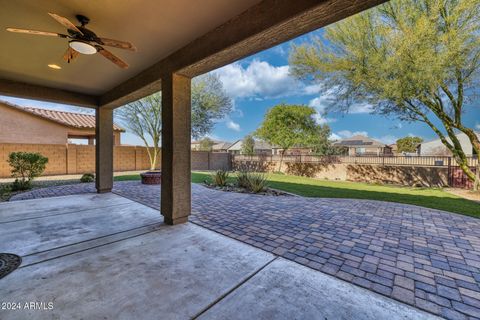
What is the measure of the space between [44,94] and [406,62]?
1026cm

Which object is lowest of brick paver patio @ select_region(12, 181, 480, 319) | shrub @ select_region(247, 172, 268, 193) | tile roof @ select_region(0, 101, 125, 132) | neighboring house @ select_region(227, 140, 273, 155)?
brick paver patio @ select_region(12, 181, 480, 319)

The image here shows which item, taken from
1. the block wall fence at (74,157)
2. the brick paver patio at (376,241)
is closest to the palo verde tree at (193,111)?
the block wall fence at (74,157)

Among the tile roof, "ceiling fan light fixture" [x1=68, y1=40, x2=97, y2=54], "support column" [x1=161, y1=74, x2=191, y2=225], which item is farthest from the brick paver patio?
the tile roof

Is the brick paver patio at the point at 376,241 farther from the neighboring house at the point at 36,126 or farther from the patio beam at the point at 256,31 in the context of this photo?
the neighboring house at the point at 36,126

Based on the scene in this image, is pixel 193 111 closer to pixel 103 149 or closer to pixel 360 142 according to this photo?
pixel 103 149

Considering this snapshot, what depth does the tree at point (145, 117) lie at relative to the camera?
11.5 metres

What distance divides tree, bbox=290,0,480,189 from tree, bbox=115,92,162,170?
737 cm

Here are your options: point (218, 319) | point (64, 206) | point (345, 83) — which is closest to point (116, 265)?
point (218, 319)

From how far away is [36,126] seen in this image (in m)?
11.9

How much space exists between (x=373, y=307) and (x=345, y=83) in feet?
28.4

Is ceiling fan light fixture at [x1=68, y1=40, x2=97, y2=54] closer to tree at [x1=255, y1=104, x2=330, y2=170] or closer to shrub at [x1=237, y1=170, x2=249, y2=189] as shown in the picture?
shrub at [x1=237, y1=170, x2=249, y2=189]

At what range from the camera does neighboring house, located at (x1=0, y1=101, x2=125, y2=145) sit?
35.7 feet

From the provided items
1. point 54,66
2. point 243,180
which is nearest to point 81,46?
point 54,66

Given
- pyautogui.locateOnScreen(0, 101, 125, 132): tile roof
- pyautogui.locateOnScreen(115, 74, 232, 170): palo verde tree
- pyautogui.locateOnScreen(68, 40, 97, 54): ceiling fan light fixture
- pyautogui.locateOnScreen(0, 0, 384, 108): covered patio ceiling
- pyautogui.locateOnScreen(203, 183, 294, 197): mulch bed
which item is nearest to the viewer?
pyautogui.locateOnScreen(0, 0, 384, 108): covered patio ceiling
